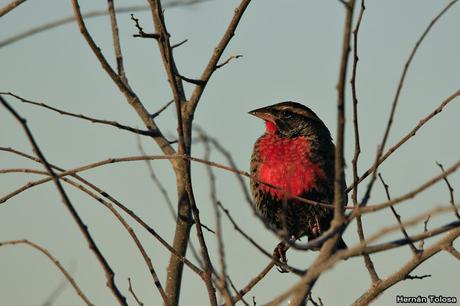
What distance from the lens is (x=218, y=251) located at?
2.98m

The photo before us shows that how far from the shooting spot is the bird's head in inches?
235

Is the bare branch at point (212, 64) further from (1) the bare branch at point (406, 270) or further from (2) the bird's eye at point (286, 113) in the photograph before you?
(1) the bare branch at point (406, 270)

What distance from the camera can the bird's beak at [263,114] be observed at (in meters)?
6.15

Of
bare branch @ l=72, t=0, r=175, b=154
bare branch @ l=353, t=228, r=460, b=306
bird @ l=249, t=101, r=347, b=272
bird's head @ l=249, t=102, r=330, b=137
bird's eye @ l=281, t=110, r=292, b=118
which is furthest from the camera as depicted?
bird's eye @ l=281, t=110, r=292, b=118

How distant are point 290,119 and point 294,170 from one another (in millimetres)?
737

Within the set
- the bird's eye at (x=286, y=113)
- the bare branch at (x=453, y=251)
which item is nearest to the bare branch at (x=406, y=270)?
the bare branch at (x=453, y=251)

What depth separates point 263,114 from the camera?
6.21 meters

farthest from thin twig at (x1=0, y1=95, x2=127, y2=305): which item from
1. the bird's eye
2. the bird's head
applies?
the bird's eye

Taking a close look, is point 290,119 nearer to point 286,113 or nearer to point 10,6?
point 286,113

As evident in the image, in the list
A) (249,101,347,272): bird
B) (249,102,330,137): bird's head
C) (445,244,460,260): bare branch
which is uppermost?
(249,102,330,137): bird's head

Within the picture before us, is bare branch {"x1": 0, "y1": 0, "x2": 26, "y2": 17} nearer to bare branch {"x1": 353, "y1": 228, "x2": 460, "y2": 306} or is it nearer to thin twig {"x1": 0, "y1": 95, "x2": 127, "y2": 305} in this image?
thin twig {"x1": 0, "y1": 95, "x2": 127, "y2": 305}

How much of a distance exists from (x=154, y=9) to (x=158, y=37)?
0.57ft

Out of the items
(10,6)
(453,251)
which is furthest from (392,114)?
(10,6)

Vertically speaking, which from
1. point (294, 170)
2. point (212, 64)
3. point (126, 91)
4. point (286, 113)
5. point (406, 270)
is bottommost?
point (406, 270)
